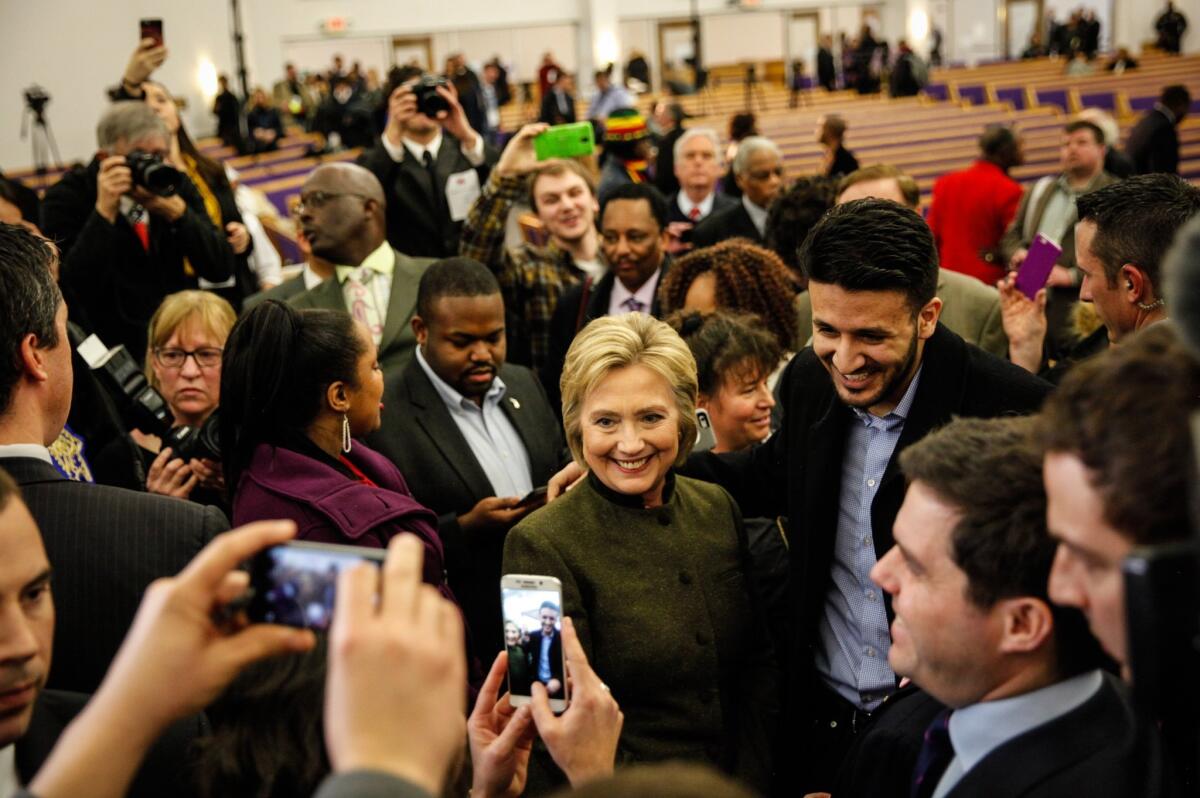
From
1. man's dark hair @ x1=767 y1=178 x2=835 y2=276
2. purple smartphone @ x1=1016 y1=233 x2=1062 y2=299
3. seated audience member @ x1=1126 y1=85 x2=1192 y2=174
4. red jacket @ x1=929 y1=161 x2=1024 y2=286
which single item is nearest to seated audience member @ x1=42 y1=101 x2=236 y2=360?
man's dark hair @ x1=767 y1=178 x2=835 y2=276

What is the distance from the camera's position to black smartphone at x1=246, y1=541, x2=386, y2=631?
102 cm

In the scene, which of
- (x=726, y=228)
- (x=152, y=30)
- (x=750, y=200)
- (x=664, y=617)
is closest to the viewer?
(x=664, y=617)

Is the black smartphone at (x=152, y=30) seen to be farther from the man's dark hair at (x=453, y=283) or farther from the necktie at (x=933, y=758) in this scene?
the necktie at (x=933, y=758)

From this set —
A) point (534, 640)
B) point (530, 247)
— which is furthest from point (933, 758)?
point (530, 247)

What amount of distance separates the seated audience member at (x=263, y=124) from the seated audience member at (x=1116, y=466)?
50.7 feet

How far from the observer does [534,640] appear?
156 cm

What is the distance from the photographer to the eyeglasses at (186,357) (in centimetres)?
298

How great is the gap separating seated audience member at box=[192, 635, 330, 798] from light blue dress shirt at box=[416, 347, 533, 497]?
Result: 1610 millimetres

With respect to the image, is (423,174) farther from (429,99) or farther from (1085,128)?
(1085,128)

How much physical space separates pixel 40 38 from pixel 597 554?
16.2 meters

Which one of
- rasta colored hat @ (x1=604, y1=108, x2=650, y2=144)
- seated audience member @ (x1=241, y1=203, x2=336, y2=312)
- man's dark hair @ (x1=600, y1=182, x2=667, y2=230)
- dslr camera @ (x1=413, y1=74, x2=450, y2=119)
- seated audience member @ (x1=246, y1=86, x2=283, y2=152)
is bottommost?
seated audience member @ (x1=241, y1=203, x2=336, y2=312)

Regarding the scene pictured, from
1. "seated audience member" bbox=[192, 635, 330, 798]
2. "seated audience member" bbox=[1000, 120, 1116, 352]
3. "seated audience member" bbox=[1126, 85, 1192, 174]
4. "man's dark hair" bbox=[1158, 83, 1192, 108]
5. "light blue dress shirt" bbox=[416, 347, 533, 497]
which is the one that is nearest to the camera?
"seated audience member" bbox=[192, 635, 330, 798]

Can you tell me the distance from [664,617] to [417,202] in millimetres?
2877

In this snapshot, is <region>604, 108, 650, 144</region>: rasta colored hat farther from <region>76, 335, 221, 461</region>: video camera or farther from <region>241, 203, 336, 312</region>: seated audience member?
<region>76, 335, 221, 461</region>: video camera
